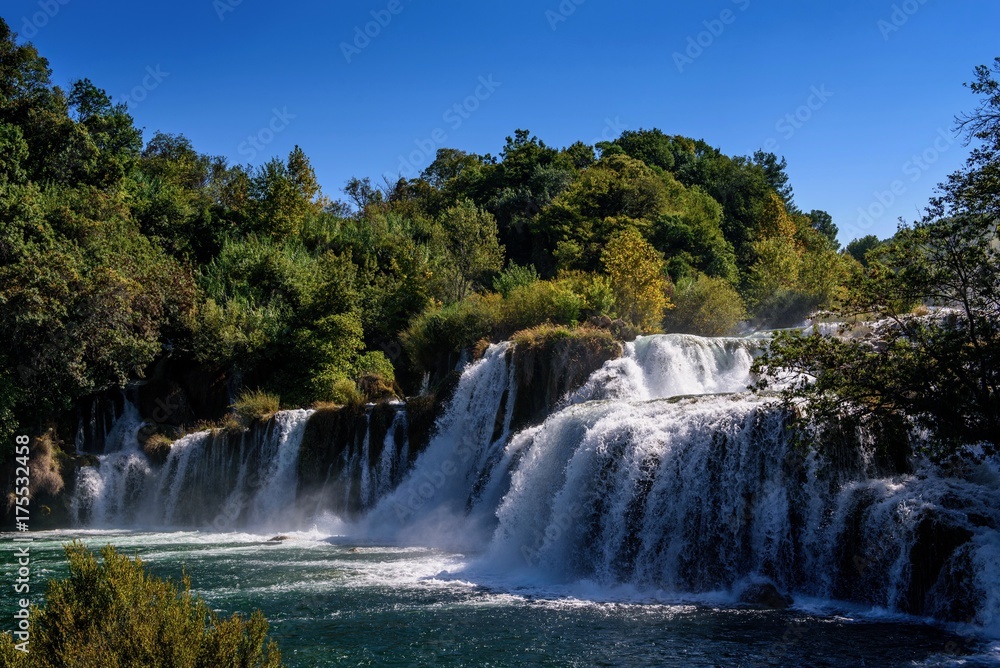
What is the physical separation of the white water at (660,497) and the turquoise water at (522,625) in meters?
0.69

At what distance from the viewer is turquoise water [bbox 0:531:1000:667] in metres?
11.4

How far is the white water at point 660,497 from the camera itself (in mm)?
13484

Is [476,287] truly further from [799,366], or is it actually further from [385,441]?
[799,366]

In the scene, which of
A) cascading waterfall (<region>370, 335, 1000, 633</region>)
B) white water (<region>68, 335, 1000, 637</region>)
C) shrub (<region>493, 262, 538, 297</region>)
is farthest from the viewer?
shrub (<region>493, 262, 538, 297</region>)

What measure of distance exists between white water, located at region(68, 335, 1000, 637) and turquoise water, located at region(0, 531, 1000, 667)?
2.25ft

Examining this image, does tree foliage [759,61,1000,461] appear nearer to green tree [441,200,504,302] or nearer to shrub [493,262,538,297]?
shrub [493,262,538,297]

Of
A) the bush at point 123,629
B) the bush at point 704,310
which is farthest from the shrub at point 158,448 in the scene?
the bush at point 123,629

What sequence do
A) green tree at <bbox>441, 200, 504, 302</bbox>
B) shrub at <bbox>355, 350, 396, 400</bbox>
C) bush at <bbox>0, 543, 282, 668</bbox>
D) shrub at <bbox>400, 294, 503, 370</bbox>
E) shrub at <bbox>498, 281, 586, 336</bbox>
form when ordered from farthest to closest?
green tree at <bbox>441, 200, 504, 302</bbox>, shrub at <bbox>400, 294, 503, 370</bbox>, shrub at <bbox>355, 350, 396, 400</bbox>, shrub at <bbox>498, 281, 586, 336</bbox>, bush at <bbox>0, 543, 282, 668</bbox>

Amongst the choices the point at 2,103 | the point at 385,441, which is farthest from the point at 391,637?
the point at 2,103

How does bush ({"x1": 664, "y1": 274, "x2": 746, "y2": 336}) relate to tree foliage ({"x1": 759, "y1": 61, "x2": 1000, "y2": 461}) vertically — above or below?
above

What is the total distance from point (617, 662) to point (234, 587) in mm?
8100

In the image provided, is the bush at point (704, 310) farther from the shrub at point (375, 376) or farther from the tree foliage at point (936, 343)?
the tree foliage at point (936, 343)

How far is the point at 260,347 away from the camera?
33219 millimetres

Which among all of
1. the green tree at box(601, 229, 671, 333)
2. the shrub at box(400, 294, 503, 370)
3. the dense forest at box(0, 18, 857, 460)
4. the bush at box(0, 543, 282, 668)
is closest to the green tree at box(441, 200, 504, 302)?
the dense forest at box(0, 18, 857, 460)
